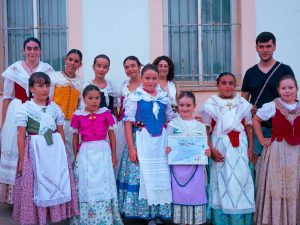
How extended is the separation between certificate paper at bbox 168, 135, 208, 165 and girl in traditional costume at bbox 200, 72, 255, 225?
0.56 feet

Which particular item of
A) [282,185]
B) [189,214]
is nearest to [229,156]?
[282,185]

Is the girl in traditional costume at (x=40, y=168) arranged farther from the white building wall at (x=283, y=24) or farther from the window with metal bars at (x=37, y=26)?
the white building wall at (x=283, y=24)

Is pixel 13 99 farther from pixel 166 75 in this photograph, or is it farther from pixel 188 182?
pixel 188 182

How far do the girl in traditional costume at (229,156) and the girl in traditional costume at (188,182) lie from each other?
15cm

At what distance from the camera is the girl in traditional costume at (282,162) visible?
419 centimetres

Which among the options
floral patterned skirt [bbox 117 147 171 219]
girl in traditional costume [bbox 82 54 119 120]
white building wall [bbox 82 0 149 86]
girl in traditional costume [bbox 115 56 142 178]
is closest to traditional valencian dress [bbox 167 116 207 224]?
floral patterned skirt [bbox 117 147 171 219]

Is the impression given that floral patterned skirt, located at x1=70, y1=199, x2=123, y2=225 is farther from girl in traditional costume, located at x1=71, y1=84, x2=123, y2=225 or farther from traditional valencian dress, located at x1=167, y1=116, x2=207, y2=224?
traditional valencian dress, located at x1=167, y1=116, x2=207, y2=224

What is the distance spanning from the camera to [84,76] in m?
6.41

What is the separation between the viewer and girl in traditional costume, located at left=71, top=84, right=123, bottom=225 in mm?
4246

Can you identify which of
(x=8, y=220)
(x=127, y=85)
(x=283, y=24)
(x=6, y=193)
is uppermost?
(x=283, y=24)

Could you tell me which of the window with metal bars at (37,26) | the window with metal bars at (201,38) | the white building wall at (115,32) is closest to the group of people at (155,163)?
the white building wall at (115,32)

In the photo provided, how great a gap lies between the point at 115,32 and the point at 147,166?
108 inches

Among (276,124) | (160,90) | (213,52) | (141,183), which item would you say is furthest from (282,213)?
(213,52)

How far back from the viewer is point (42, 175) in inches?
160
